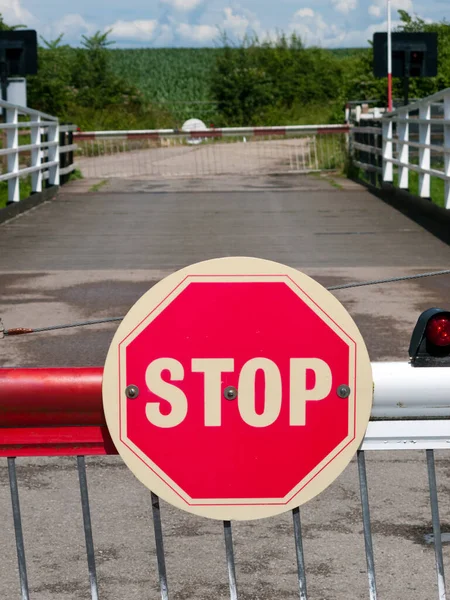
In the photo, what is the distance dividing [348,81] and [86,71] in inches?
726

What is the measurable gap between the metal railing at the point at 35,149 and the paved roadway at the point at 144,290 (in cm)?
63

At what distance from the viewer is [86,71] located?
191 ft

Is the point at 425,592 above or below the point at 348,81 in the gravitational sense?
below

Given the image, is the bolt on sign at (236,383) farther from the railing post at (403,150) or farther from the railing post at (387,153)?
the railing post at (387,153)

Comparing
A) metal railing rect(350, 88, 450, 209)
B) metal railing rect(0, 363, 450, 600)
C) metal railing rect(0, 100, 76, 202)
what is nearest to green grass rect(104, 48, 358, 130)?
metal railing rect(350, 88, 450, 209)

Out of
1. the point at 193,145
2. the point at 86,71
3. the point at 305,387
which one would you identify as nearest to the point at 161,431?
the point at 305,387

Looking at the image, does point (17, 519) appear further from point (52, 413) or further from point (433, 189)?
point (433, 189)

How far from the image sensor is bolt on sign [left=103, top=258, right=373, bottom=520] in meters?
2.54

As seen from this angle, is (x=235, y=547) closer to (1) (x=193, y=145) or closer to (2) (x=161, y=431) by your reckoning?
(2) (x=161, y=431)

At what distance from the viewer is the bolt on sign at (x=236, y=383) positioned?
254 cm

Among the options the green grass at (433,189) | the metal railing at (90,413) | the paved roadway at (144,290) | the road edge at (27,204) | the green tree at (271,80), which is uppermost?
the green tree at (271,80)

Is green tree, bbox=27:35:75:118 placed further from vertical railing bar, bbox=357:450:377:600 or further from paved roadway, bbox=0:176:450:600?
vertical railing bar, bbox=357:450:377:600

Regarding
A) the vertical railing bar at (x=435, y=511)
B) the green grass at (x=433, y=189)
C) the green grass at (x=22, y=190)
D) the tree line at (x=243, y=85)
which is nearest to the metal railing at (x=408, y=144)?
the green grass at (x=433, y=189)

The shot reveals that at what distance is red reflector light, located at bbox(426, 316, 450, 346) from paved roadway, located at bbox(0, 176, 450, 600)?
3.96 ft
